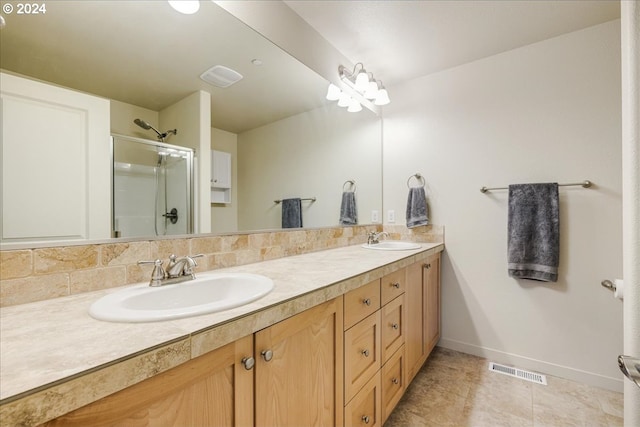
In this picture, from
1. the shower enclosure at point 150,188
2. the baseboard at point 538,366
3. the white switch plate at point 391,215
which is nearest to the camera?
the shower enclosure at point 150,188

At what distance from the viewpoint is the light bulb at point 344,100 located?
2049mm

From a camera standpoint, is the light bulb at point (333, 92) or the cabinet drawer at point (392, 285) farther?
the light bulb at point (333, 92)

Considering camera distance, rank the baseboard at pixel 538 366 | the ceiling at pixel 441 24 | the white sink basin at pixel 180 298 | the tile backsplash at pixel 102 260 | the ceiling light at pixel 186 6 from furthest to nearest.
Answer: the baseboard at pixel 538 366
the ceiling at pixel 441 24
the ceiling light at pixel 186 6
the tile backsplash at pixel 102 260
the white sink basin at pixel 180 298

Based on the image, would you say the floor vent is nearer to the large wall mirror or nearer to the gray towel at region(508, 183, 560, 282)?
the gray towel at region(508, 183, 560, 282)

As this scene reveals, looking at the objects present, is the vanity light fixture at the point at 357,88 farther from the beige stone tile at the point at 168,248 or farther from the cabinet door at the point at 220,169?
the beige stone tile at the point at 168,248

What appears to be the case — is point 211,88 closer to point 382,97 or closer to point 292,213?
point 292,213

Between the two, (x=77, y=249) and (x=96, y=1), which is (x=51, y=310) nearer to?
(x=77, y=249)

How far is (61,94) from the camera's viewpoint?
0.82 m

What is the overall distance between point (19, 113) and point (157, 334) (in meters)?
0.75

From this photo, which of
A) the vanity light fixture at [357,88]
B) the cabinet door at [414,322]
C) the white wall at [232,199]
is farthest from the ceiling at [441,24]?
the cabinet door at [414,322]

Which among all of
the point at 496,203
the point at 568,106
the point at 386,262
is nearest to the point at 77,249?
the point at 386,262

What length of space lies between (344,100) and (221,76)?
1.09 m

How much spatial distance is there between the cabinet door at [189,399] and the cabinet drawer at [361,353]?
1.45 feet

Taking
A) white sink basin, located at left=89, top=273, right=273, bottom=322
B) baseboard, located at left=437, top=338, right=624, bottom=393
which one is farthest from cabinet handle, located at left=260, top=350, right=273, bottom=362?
baseboard, located at left=437, top=338, right=624, bottom=393
